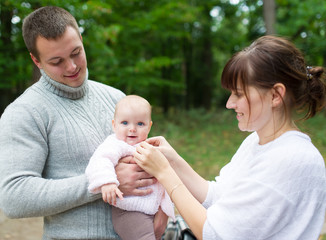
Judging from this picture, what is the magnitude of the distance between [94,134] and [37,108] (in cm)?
39

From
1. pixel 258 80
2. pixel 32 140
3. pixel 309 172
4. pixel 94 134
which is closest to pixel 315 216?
pixel 309 172

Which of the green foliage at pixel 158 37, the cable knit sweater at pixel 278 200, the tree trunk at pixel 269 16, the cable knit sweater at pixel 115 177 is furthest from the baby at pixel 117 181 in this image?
the tree trunk at pixel 269 16

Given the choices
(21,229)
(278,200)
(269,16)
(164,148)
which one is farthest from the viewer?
(269,16)

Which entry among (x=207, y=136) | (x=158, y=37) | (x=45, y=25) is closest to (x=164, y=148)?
(x=45, y=25)

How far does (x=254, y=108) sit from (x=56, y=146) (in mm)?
1185

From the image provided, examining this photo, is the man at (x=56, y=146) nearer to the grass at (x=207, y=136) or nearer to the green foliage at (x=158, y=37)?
the green foliage at (x=158, y=37)

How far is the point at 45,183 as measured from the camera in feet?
5.82

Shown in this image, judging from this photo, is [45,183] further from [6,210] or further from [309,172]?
[309,172]

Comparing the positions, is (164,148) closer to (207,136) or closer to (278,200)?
(278,200)

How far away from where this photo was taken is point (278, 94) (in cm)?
165

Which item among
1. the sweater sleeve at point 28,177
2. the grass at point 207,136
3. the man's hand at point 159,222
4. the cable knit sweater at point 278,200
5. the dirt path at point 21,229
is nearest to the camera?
the cable knit sweater at point 278,200

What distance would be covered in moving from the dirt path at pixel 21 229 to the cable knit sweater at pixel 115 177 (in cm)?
350

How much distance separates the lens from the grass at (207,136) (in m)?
8.55

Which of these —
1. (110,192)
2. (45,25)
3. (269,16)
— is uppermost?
(269,16)
